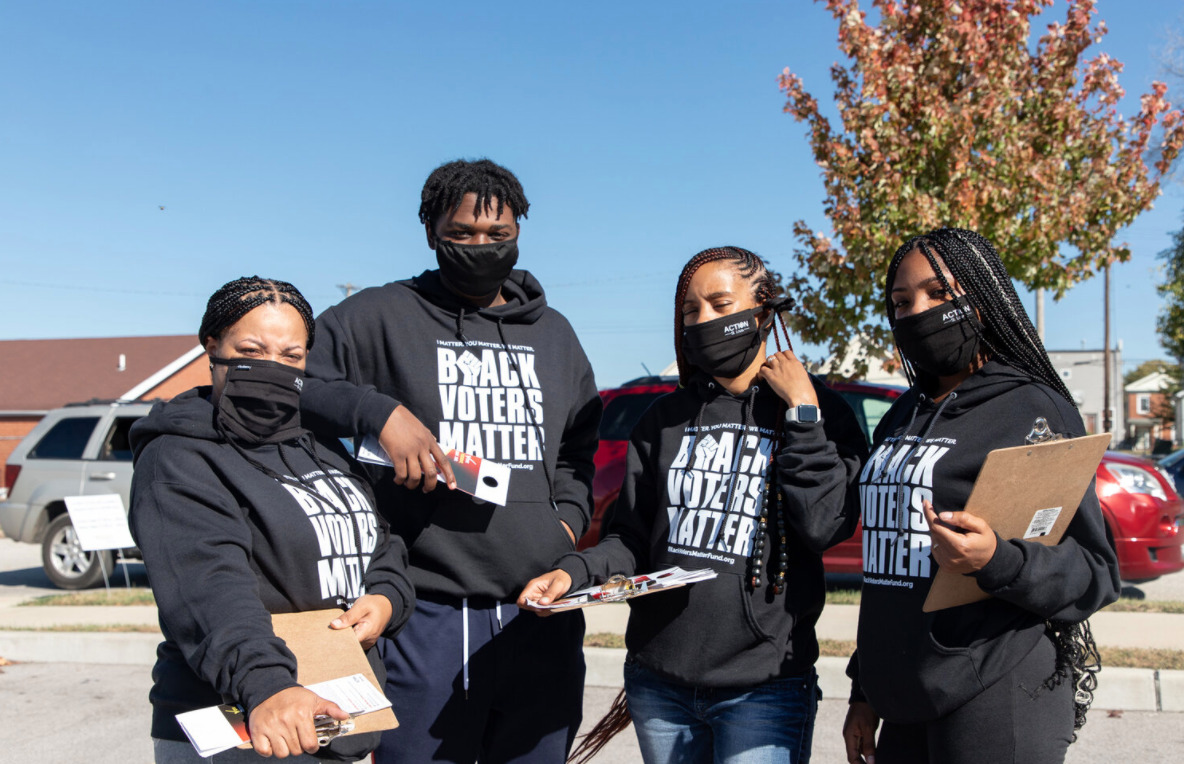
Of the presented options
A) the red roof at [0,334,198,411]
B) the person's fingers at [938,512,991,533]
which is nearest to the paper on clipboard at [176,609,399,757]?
the person's fingers at [938,512,991,533]

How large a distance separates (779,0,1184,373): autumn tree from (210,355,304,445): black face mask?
23.8 feet

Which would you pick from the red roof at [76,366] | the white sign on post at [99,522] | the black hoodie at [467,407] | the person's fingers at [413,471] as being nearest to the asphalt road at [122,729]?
the white sign on post at [99,522]

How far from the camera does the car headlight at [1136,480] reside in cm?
721

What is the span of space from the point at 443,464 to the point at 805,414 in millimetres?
928

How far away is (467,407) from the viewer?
2617mm

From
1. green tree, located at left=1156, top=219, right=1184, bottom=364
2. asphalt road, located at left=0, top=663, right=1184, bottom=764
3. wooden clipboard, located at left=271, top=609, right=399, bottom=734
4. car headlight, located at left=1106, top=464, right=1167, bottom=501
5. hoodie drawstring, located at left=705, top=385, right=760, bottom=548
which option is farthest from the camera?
green tree, located at left=1156, top=219, right=1184, bottom=364

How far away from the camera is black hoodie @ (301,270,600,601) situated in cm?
252

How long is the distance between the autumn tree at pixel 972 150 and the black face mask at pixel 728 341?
21.3ft

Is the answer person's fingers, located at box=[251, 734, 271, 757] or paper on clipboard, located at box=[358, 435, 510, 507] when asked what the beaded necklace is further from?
person's fingers, located at box=[251, 734, 271, 757]

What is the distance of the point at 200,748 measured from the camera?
1.58 metres

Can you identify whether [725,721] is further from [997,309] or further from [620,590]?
[997,309]

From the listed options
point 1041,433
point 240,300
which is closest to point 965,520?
point 1041,433

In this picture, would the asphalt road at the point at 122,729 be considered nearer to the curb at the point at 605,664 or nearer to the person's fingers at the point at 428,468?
the curb at the point at 605,664

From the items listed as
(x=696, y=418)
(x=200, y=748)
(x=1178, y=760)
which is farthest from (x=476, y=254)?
(x=1178, y=760)
